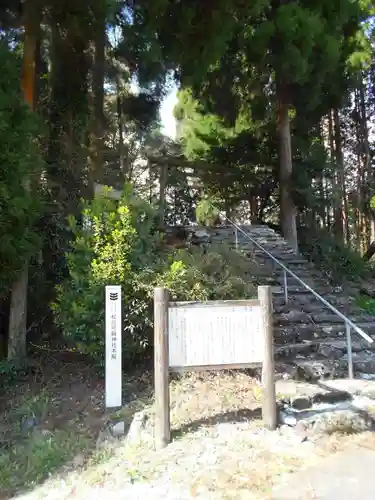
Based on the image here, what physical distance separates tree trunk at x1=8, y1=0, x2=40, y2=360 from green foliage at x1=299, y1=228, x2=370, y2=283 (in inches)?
298

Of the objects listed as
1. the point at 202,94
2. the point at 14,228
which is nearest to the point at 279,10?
the point at 202,94

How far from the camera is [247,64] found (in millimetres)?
11133

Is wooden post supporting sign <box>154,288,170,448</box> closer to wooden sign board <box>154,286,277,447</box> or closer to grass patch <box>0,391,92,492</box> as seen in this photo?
wooden sign board <box>154,286,277,447</box>

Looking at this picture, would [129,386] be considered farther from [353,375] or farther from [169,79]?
[169,79]

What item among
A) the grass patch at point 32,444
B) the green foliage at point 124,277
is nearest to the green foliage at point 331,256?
the green foliage at point 124,277

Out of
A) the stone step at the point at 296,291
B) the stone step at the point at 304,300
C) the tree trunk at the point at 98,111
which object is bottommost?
the stone step at the point at 304,300

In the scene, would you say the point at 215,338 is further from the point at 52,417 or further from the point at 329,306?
the point at 329,306

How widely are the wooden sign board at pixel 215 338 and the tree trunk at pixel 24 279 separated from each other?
8.82ft

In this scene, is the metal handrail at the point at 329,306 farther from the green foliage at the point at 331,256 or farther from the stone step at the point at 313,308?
the green foliage at the point at 331,256

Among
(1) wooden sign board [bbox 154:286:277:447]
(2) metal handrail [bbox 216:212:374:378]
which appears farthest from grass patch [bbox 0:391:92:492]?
(2) metal handrail [bbox 216:212:374:378]

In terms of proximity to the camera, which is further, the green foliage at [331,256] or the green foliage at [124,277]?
the green foliage at [331,256]

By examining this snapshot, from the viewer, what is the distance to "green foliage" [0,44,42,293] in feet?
17.1

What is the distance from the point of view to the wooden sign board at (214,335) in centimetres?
384

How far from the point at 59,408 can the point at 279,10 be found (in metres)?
9.05
